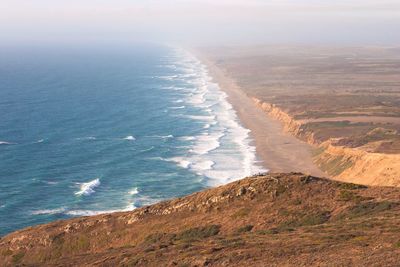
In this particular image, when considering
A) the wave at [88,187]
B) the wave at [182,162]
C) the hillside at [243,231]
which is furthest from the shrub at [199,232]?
the wave at [182,162]

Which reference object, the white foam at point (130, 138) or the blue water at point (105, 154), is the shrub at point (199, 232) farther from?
the white foam at point (130, 138)

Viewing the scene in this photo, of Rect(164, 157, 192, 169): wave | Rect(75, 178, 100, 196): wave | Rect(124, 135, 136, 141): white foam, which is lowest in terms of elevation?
Rect(164, 157, 192, 169): wave

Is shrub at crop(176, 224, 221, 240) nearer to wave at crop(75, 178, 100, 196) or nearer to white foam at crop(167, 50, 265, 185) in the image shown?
wave at crop(75, 178, 100, 196)

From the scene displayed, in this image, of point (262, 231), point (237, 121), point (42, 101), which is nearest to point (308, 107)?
point (237, 121)

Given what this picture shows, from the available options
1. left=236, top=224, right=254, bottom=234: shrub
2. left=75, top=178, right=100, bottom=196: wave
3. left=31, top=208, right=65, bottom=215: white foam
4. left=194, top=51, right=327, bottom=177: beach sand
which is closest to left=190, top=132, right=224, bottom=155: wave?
left=194, top=51, right=327, bottom=177: beach sand

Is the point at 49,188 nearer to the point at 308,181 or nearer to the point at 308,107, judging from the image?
the point at 308,181
